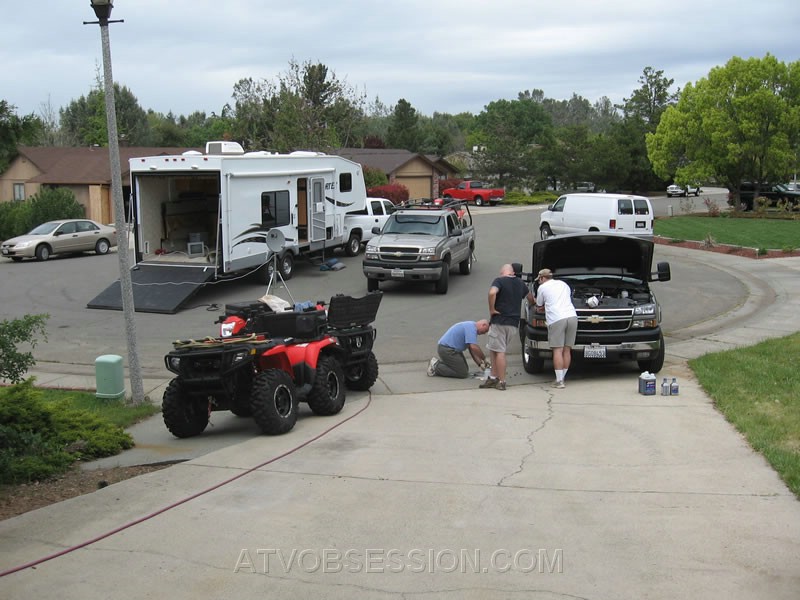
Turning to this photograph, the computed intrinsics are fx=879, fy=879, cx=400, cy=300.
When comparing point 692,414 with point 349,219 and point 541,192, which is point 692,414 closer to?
point 349,219

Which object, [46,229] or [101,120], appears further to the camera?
[101,120]

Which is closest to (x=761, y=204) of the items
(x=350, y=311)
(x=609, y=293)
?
(x=609, y=293)

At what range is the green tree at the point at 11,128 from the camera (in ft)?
26.4

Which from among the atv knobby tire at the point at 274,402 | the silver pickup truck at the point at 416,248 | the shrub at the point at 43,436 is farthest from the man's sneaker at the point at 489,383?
the silver pickup truck at the point at 416,248

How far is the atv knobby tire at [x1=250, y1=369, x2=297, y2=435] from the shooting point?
9.86 meters

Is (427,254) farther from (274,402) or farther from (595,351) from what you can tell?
(274,402)

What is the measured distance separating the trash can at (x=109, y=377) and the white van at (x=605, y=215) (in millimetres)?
20796

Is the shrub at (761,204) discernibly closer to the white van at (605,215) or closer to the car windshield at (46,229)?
the white van at (605,215)

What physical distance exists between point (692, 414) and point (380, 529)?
5.45 metres

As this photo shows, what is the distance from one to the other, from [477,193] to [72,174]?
2953cm

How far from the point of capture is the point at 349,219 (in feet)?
94.1

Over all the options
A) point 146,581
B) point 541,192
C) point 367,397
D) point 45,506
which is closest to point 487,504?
point 146,581

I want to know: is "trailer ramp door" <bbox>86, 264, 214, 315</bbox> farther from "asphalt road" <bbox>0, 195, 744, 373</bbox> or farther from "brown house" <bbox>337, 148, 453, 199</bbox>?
"brown house" <bbox>337, 148, 453, 199</bbox>

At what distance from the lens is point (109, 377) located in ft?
40.7
